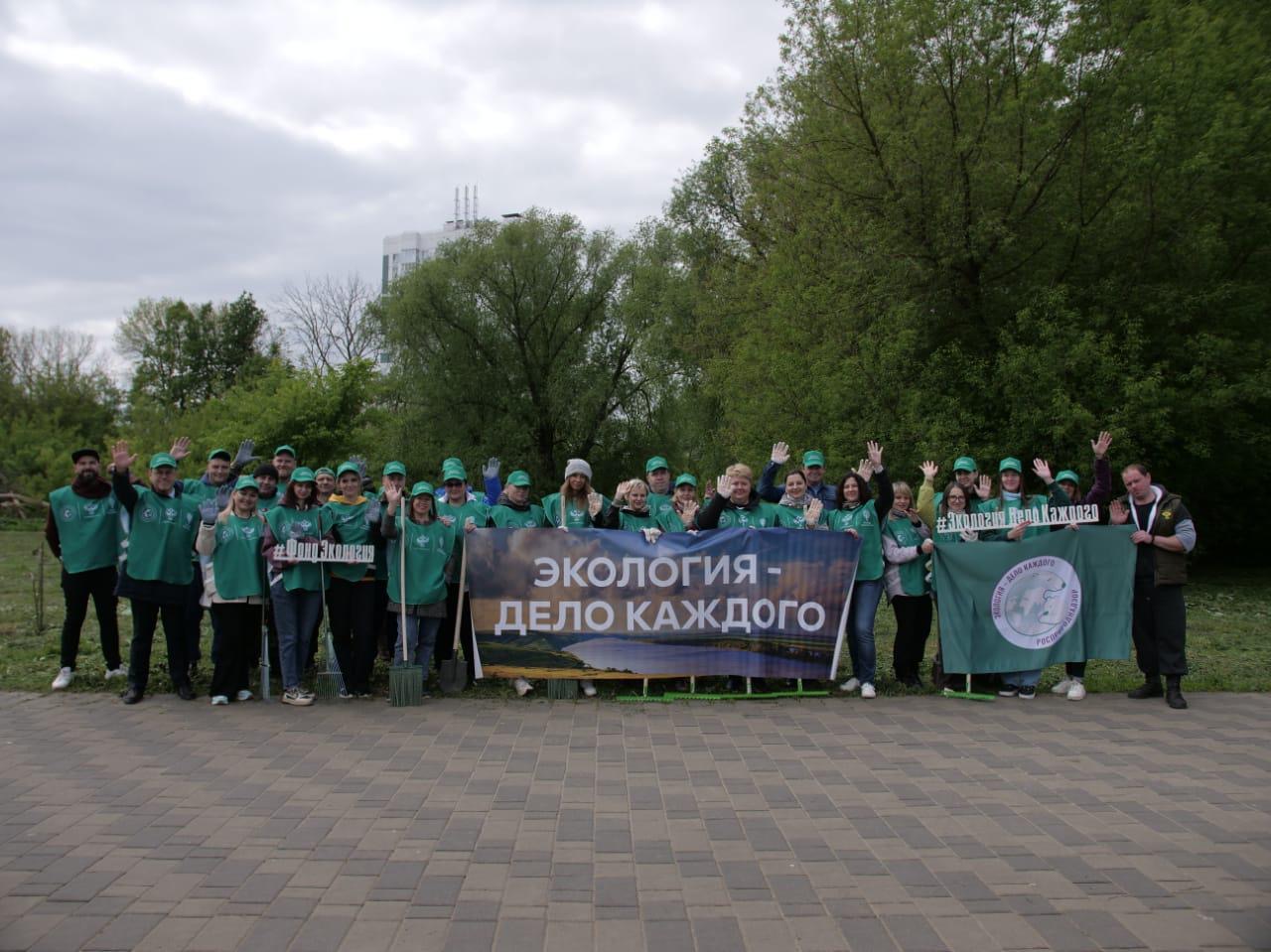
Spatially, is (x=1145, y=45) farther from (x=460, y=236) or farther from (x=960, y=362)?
(x=460, y=236)

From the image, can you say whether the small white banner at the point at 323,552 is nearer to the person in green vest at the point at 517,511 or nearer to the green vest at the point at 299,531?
the green vest at the point at 299,531

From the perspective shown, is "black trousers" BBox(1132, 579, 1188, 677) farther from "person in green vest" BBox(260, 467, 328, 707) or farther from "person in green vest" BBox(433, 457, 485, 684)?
"person in green vest" BBox(260, 467, 328, 707)

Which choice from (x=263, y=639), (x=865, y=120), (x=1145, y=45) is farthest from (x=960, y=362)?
(x=263, y=639)

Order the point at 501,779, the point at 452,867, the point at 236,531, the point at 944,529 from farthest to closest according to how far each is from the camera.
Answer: the point at 944,529 < the point at 236,531 < the point at 501,779 < the point at 452,867

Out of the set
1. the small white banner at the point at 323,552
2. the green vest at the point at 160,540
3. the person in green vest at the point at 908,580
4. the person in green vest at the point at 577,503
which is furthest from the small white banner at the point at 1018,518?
the green vest at the point at 160,540

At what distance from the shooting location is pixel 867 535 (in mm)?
8234

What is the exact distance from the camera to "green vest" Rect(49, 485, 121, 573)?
8023 mm

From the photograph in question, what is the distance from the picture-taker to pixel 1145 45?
1733 centimetres

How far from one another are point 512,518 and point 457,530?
50 centimetres

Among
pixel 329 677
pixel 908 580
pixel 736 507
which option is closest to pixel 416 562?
pixel 329 677

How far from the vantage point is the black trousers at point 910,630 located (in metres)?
8.23

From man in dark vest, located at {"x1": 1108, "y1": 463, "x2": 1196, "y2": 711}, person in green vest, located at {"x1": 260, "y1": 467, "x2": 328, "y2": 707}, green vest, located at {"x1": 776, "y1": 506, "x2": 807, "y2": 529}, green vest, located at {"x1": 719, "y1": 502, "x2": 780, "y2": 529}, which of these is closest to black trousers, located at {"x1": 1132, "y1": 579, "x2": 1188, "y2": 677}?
man in dark vest, located at {"x1": 1108, "y1": 463, "x2": 1196, "y2": 711}

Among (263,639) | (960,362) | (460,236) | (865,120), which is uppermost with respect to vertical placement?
(460,236)

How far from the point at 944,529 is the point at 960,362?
1086cm
